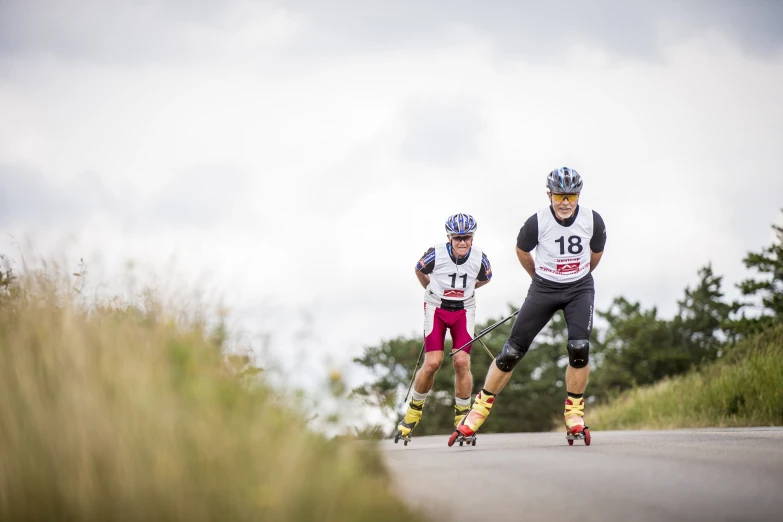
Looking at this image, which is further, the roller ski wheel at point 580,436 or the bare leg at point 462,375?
the bare leg at point 462,375

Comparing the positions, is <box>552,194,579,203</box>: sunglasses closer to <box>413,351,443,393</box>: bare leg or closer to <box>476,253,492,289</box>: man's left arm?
<box>476,253,492,289</box>: man's left arm

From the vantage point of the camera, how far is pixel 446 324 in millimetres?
11742

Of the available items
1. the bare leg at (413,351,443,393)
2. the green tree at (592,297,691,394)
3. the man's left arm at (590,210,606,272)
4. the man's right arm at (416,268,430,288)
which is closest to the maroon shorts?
the bare leg at (413,351,443,393)

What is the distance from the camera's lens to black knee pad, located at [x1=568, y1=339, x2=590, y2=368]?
29.7 ft

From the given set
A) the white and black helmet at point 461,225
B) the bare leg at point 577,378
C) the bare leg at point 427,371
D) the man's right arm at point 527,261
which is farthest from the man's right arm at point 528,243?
the bare leg at point 427,371

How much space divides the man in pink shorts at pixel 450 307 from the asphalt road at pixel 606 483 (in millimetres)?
3266

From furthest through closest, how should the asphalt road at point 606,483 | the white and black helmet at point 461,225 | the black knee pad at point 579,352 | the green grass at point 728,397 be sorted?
the green grass at point 728,397 < the white and black helmet at point 461,225 < the black knee pad at point 579,352 < the asphalt road at point 606,483

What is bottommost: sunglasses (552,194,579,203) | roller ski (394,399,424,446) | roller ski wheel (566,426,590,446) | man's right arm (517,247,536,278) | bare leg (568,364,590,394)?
roller ski wheel (566,426,590,446)

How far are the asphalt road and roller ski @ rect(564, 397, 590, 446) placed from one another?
807 mm

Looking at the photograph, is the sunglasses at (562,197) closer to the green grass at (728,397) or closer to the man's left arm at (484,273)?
the man's left arm at (484,273)

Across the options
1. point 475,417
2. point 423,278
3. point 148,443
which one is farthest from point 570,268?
point 148,443

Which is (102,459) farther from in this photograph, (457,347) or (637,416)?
(637,416)

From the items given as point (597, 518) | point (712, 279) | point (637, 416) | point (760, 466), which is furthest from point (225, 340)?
point (712, 279)

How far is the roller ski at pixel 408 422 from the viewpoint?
11.3 metres
